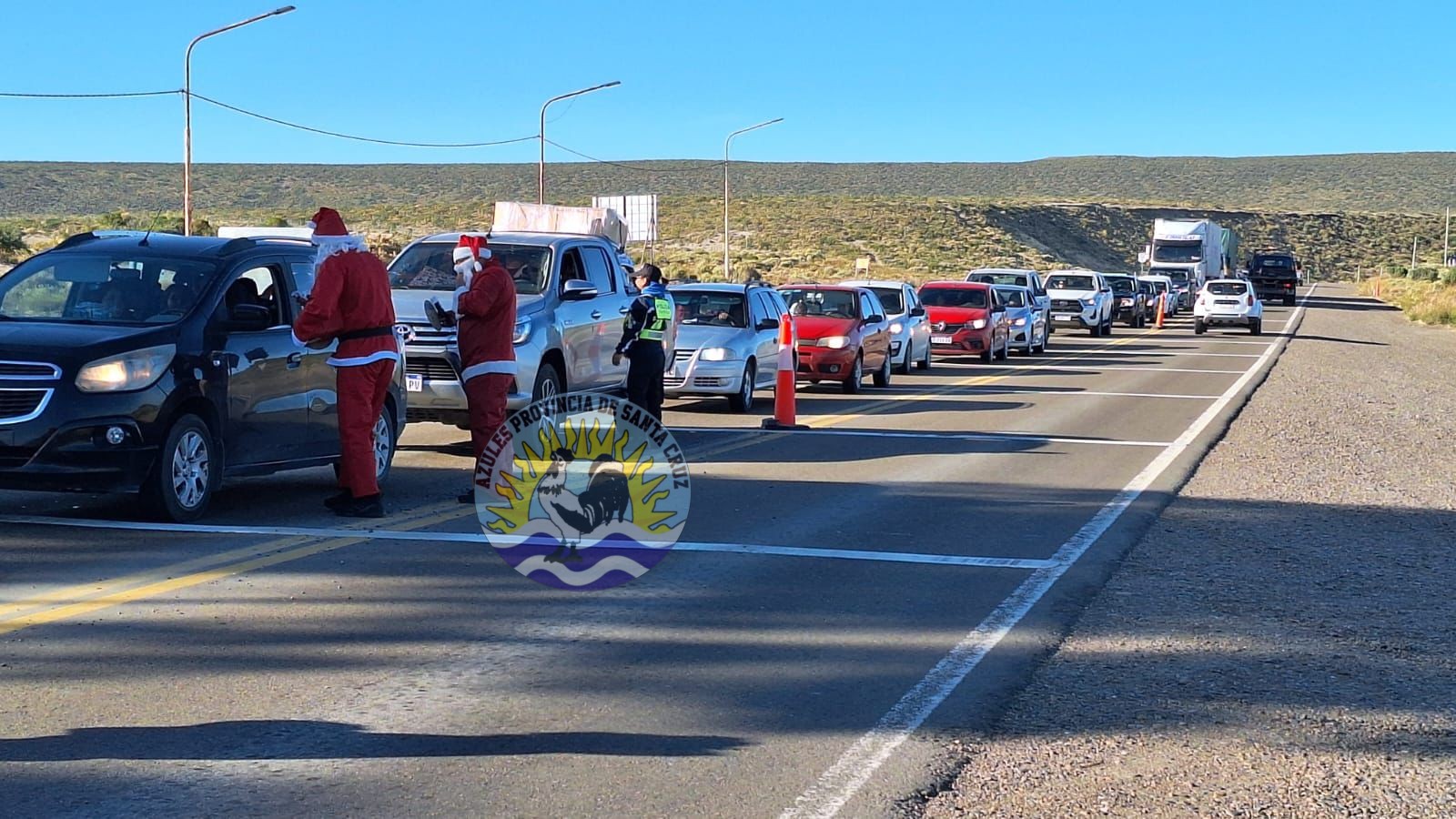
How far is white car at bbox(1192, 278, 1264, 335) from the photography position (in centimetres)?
4750

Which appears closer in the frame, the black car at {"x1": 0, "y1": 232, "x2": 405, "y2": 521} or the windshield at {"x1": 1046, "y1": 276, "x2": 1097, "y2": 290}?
the black car at {"x1": 0, "y1": 232, "x2": 405, "y2": 521}

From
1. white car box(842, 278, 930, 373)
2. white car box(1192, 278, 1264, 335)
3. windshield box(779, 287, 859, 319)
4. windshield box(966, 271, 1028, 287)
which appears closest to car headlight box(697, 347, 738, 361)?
windshield box(779, 287, 859, 319)

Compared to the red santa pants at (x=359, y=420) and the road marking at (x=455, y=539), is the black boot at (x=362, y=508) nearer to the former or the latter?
the red santa pants at (x=359, y=420)

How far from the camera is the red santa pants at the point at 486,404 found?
11523 millimetres

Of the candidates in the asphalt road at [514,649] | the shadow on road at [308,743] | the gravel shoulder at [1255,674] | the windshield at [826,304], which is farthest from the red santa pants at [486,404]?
the windshield at [826,304]

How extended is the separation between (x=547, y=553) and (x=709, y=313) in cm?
1156

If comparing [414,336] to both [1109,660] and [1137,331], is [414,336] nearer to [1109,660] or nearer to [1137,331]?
[1109,660]

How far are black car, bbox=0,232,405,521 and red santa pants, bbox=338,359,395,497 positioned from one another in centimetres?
74

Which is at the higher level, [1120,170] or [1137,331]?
[1120,170]

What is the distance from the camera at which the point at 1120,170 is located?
159750 mm

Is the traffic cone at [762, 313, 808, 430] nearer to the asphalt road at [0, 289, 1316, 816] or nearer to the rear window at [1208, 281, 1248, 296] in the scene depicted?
the asphalt road at [0, 289, 1316, 816]

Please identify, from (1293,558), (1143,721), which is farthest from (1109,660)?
(1293,558)

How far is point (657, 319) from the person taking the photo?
14.3m

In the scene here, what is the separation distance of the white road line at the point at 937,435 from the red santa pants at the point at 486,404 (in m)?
5.98
